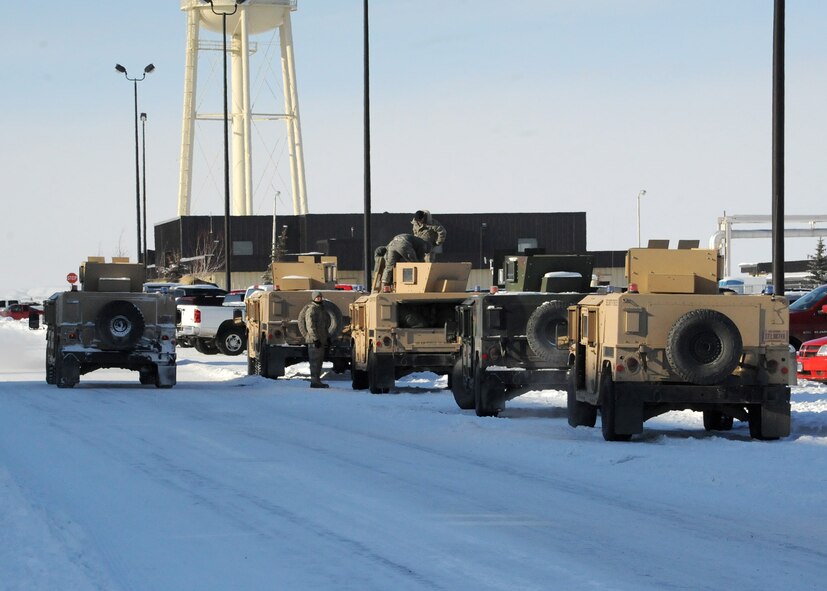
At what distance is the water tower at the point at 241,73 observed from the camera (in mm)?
92500

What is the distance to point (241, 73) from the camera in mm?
92750

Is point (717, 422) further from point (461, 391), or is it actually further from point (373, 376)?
point (373, 376)

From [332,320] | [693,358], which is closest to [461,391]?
[693,358]

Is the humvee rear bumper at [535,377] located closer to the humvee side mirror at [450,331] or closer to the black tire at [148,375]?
the humvee side mirror at [450,331]

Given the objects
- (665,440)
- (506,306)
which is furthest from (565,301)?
(665,440)

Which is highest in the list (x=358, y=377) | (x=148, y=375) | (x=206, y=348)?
(x=358, y=377)

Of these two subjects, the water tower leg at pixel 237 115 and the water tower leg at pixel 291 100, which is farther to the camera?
the water tower leg at pixel 291 100

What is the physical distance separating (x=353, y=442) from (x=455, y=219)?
329 ft

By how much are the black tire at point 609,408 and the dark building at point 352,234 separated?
93717 millimetres

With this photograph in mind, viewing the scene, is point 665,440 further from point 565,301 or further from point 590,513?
point 590,513

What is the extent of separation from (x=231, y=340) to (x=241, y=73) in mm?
50074

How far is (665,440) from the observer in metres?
17.7

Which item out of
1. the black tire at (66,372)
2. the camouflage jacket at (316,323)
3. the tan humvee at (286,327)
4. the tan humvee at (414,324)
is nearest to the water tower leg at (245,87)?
the tan humvee at (286,327)

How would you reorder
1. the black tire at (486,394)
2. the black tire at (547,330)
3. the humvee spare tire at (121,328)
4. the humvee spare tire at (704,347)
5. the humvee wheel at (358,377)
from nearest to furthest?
1. the humvee spare tire at (704,347)
2. the black tire at (547,330)
3. the black tire at (486,394)
4. the humvee wheel at (358,377)
5. the humvee spare tire at (121,328)
